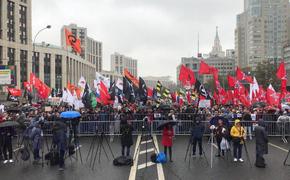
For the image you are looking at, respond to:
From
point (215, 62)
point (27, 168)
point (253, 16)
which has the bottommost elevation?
point (27, 168)

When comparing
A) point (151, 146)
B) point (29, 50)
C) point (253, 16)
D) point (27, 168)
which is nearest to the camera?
point (27, 168)

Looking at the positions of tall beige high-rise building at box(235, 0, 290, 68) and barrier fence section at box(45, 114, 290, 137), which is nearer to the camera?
barrier fence section at box(45, 114, 290, 137)

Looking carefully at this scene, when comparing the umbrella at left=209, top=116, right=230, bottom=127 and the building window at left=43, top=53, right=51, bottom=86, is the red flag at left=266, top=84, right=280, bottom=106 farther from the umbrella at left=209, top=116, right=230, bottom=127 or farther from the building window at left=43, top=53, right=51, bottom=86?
the building window at left=43, top=53, right=51, bottom=86

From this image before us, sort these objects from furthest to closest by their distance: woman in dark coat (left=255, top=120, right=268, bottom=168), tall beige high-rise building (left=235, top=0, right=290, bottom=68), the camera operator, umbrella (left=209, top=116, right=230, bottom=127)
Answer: tall beige high-rise building (left=235, top=0, right=290, bottom=68)
umbrella (left=209, top=116, right=230, bottom=127)
woman in dark coat (left=255, top=120, right=268, bottom=168)
the camera operator

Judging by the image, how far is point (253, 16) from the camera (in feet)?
540

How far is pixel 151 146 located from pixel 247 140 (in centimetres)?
548

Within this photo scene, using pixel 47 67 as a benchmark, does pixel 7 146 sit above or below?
below

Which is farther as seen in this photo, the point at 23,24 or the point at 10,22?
the point at 23,24

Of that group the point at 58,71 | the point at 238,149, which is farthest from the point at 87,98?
the point at 58,71

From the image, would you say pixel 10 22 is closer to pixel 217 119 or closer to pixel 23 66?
pixel 23 66

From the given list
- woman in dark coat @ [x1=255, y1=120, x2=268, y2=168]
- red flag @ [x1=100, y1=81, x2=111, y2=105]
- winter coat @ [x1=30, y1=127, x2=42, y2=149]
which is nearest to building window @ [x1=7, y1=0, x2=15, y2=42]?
red flag @ [x1=100, y1=81, x2=111, y2=105]

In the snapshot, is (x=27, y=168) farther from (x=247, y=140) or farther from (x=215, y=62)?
(x=215, y=62)

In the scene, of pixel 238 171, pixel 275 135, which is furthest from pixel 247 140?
pixel 238 171

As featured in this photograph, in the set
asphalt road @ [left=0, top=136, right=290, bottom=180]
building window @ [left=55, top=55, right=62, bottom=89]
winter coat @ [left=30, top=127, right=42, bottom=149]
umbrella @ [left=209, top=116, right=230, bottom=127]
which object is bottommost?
asphalt road @ [left=0, top=136, right=290, bottom=180]
